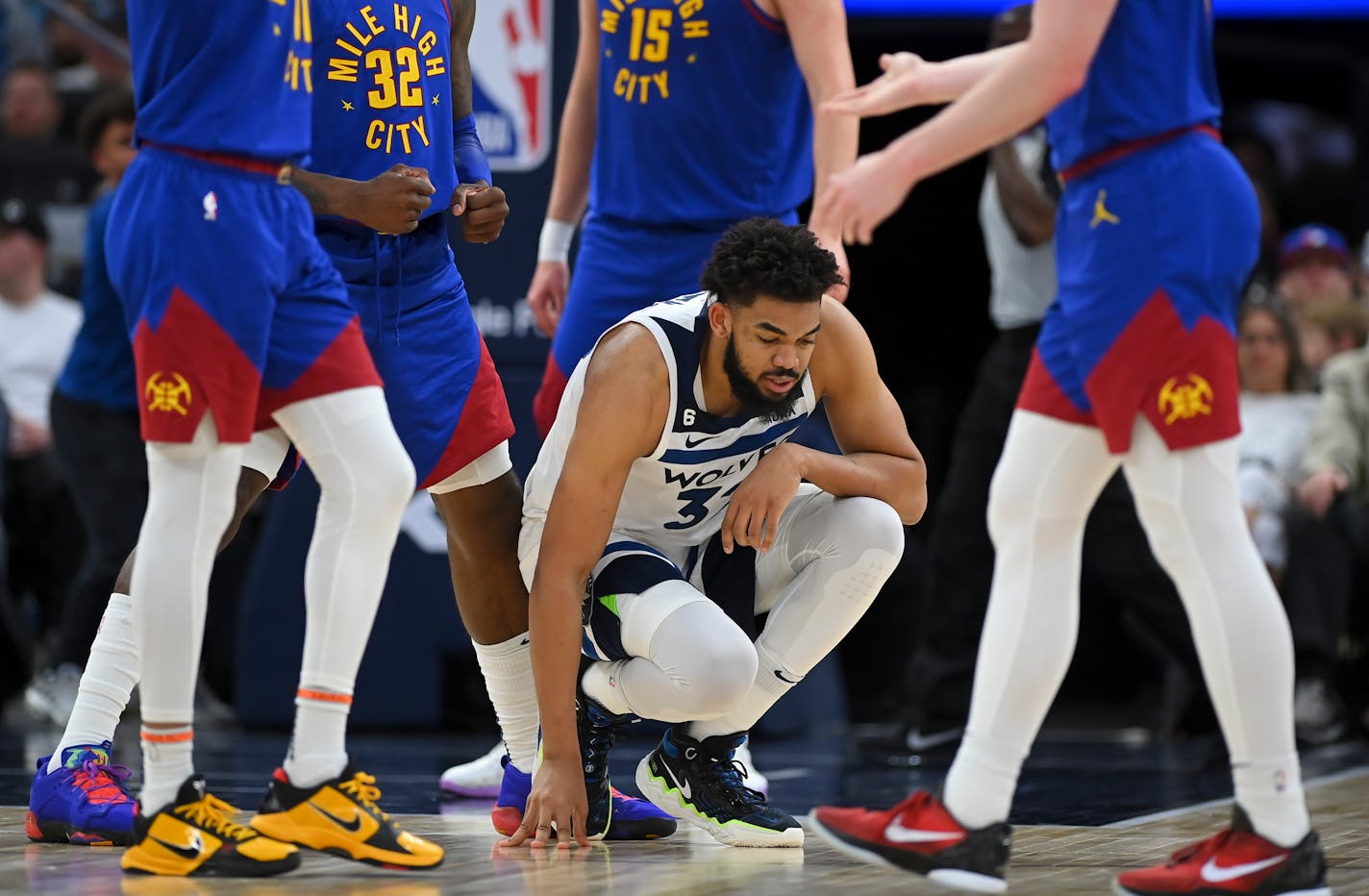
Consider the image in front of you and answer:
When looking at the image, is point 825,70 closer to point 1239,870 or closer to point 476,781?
point 476,781

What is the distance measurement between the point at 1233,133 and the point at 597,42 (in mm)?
5805

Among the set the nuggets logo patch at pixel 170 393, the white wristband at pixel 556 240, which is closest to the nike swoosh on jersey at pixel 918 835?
the nuggets logo patch at pixel 170 393

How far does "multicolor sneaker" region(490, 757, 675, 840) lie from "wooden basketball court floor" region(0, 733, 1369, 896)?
6 cm

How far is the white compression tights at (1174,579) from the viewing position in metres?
3.09

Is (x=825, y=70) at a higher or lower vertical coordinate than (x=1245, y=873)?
higher

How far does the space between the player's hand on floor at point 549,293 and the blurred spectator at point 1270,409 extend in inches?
111

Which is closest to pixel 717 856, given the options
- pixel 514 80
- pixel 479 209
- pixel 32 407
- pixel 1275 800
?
pixel 1275 800

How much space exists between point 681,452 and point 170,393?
111 centimetres

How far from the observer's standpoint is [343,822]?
132 inches

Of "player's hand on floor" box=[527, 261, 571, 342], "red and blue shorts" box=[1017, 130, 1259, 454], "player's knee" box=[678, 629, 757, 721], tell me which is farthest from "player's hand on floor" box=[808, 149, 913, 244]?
"player's hand on floor" box=[527, 261, 571, 342]

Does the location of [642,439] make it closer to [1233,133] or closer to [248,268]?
[248,268]

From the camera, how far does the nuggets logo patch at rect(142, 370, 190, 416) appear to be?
3289mm

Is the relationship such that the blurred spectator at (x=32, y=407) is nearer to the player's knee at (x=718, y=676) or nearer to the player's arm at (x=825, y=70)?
the player's arm at (x=825, y=70)

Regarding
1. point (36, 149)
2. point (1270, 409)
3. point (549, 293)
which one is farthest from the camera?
point (36, 149)
